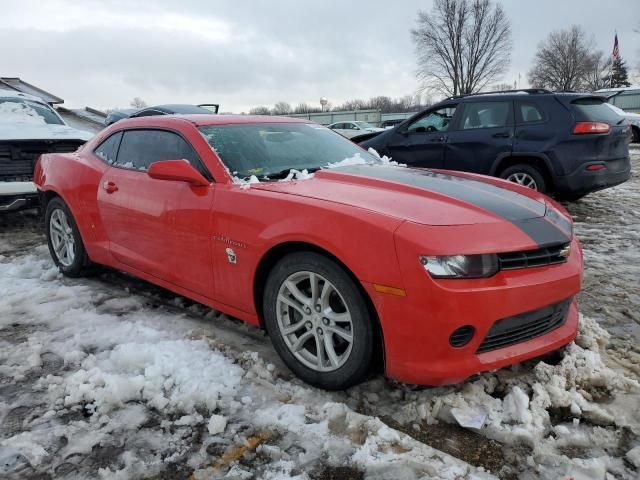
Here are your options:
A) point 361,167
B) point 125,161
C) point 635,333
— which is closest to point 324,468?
point 361,167

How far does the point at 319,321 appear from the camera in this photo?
97.0 inches

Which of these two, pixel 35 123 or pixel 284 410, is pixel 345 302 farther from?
pixel 35 123

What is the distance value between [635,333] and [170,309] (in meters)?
3.05

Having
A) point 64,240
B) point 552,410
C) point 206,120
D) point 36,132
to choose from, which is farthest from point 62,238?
point 552,410

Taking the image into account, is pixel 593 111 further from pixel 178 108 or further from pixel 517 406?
pixel 178 108

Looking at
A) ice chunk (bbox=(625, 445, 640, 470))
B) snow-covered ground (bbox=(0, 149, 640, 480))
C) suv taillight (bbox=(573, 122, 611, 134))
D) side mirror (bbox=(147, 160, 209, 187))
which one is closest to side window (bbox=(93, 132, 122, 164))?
side mirror (bbox=(147, 160, 209, 187))

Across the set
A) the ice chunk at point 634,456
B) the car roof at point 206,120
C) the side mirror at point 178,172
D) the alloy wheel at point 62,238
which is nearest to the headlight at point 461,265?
the ice chunk at point 634,456

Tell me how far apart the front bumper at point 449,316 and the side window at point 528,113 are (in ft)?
14.4

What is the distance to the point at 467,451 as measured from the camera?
206 cm

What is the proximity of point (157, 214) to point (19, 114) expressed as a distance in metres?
5.80

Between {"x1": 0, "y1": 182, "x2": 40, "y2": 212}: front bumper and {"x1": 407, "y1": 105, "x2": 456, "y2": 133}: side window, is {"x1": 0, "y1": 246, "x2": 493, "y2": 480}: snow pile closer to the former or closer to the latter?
{"x1": 0, "y1": 182, "x2": 40, "y2": 212}: front bumper

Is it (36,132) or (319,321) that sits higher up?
(36,132)

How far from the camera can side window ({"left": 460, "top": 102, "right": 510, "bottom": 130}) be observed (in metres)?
6.34

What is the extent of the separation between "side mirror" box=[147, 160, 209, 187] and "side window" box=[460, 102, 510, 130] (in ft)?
15.3
